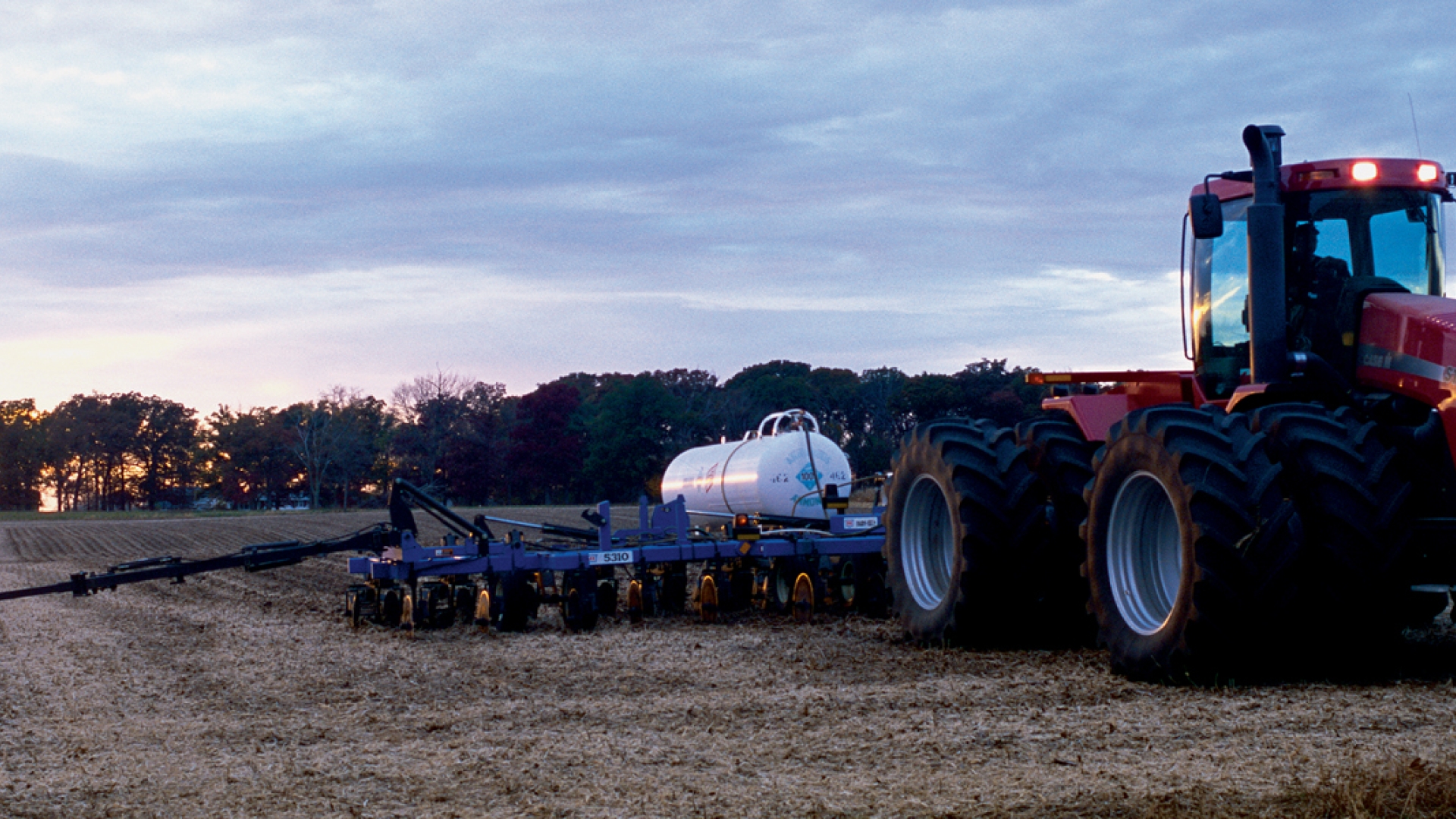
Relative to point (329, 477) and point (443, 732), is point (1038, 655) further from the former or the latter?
point (329, 477)

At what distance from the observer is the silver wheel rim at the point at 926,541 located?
33.1 feet

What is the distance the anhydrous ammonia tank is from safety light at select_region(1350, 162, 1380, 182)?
8337 millimetres

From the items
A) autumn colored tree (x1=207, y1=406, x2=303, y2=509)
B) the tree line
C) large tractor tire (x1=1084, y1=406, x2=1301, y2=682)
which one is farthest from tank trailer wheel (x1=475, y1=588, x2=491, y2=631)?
autumn colored tree (x1=207, y1=406, x2=303, y2=509)

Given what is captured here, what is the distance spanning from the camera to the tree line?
5909cm

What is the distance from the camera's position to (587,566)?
12023 mm

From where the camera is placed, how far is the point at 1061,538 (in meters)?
9.13

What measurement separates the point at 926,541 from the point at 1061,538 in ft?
4.41

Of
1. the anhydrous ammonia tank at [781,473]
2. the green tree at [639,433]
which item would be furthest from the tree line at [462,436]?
the anhydrous ammonia tank at [781,473]

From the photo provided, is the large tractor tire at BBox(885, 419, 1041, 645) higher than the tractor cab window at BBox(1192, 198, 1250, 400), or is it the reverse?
the tractor cab window at BBox(1192, 198, 1250, 400)

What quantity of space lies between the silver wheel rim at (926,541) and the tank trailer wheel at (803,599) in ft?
7.87

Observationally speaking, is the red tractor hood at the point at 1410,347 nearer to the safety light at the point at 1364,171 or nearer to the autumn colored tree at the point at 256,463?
the safety light at the point at 1364,171

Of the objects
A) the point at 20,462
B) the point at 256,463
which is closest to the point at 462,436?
the point at 256,463

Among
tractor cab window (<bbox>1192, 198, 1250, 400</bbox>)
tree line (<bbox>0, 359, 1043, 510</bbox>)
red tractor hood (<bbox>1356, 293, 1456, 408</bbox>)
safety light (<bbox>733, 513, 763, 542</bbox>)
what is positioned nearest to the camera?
red tractor hood (<bbox>1356, 293, 1456, 408</bbox>)

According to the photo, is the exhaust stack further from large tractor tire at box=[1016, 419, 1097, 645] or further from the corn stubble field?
the corn stubble field
